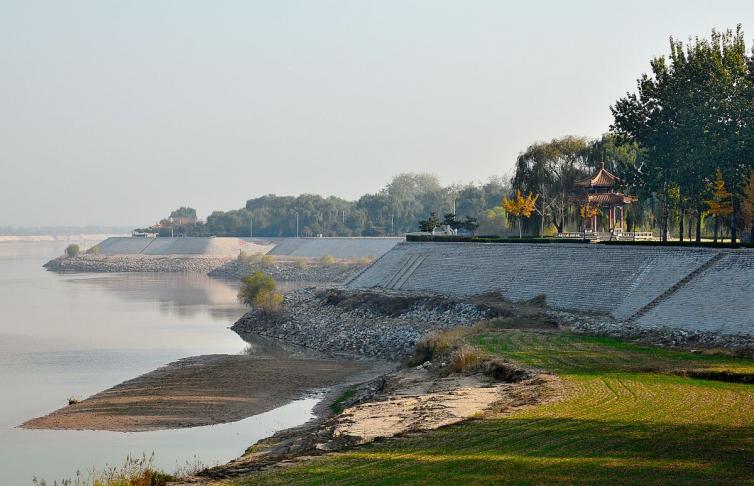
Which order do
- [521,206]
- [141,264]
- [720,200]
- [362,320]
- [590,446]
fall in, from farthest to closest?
1. [141,264]
2. [521,206]
3. [720,200]
4. [362,320]
5. [590,446]

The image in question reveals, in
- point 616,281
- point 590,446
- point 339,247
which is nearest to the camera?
point 590,446

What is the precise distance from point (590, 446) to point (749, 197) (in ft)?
153

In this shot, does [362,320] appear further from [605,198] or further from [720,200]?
[720,200]

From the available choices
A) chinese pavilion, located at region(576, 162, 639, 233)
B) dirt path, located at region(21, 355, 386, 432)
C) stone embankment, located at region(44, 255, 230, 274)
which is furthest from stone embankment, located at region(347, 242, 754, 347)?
stone embankment, located at region(44, 255, 230, 274)

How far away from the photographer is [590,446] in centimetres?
2184

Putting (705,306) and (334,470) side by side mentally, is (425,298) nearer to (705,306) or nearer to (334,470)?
(705,306)

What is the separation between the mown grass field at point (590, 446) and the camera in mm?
19672

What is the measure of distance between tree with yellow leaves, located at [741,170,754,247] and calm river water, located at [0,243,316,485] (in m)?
35.2

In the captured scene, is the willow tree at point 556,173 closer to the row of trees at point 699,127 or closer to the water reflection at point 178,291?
the row of trees at point 699,127

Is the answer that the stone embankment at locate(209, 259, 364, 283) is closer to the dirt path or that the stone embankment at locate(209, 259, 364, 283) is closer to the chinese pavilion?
the chinese pavilion

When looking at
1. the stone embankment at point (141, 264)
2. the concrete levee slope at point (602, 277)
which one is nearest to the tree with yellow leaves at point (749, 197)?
the concrete levee slope at point (602, 277)

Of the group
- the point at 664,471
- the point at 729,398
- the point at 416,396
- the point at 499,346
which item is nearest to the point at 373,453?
the point at 664,471

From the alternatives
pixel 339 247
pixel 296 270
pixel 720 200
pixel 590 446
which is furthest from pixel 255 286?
pixel 339 247

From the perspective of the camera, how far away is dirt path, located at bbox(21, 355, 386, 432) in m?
35.9
